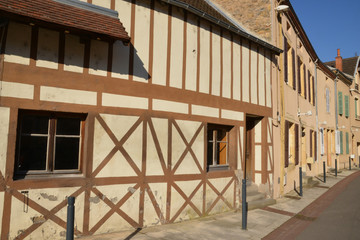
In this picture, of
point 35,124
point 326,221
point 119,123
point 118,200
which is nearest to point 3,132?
point 35,124

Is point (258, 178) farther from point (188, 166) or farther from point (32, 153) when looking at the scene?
point (32, 153)

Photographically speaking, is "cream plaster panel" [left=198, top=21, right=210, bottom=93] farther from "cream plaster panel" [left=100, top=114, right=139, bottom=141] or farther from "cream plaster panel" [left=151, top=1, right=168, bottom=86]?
"cream plaster panel" [left=100, top=114, right=139, bottom=141]

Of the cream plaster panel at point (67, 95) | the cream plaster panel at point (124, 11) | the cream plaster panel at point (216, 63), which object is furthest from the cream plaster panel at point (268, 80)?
the cream plaster panel at point (67, 95)

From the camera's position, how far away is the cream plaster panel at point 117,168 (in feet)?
15.8

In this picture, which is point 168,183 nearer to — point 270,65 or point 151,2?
point 151,2

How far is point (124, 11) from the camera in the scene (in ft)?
16.9

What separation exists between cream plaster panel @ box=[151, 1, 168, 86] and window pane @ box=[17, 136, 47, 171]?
7.70 feet

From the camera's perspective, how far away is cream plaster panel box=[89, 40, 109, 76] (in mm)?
4766

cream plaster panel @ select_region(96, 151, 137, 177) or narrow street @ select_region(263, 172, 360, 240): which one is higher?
cream plaster panel @ select_region(96, 151, 137, 177)

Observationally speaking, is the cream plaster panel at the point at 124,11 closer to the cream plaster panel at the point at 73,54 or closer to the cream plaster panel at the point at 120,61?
the cream plaster panel at the point at 120,61

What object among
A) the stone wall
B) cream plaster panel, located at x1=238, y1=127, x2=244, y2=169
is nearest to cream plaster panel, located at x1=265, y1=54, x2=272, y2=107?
the stone wall

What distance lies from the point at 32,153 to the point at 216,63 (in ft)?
14.7

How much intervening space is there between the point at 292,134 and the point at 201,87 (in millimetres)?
5939

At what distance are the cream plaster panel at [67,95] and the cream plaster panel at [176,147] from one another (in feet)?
5.91
